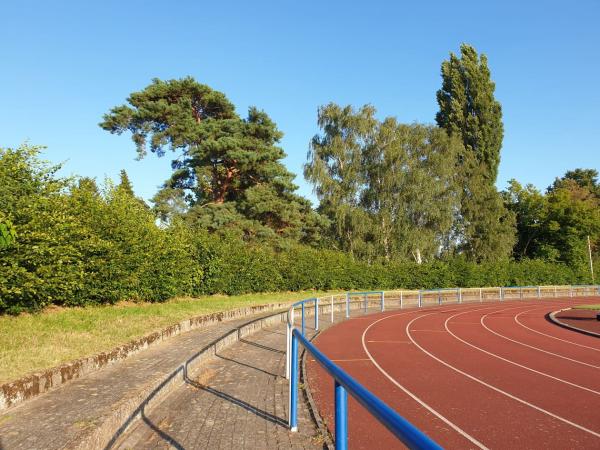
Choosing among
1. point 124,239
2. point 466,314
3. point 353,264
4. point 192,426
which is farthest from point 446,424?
point 353,264

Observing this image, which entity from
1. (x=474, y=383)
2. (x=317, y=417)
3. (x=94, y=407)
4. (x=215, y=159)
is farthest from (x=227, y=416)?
(x=215, y=159)

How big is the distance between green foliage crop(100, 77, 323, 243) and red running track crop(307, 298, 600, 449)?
15.1 meters

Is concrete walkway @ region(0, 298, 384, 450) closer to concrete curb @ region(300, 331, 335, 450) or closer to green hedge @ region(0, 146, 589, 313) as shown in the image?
concrete curb @ region(300, 331, 335, 450)

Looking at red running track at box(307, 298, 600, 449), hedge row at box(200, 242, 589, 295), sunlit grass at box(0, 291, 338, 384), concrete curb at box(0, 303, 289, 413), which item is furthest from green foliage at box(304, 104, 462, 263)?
concrete curb at box(0, 303, 289, 413)

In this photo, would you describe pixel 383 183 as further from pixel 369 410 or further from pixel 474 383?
pixel 369 410

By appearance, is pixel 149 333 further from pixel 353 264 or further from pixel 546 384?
pixel 353 264

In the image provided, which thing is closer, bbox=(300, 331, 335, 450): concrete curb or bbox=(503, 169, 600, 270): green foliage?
bbox=(300, 331, 335, 450): concrete curb

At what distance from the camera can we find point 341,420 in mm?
2895

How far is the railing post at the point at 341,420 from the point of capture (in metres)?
2.74

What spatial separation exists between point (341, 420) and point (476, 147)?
49.6 meters

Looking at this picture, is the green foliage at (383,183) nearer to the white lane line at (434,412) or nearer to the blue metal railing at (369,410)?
the white lane line at (434,412)

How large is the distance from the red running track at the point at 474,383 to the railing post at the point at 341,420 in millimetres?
2183

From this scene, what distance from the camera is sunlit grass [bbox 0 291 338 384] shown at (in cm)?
659

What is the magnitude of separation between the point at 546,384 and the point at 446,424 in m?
3.51
